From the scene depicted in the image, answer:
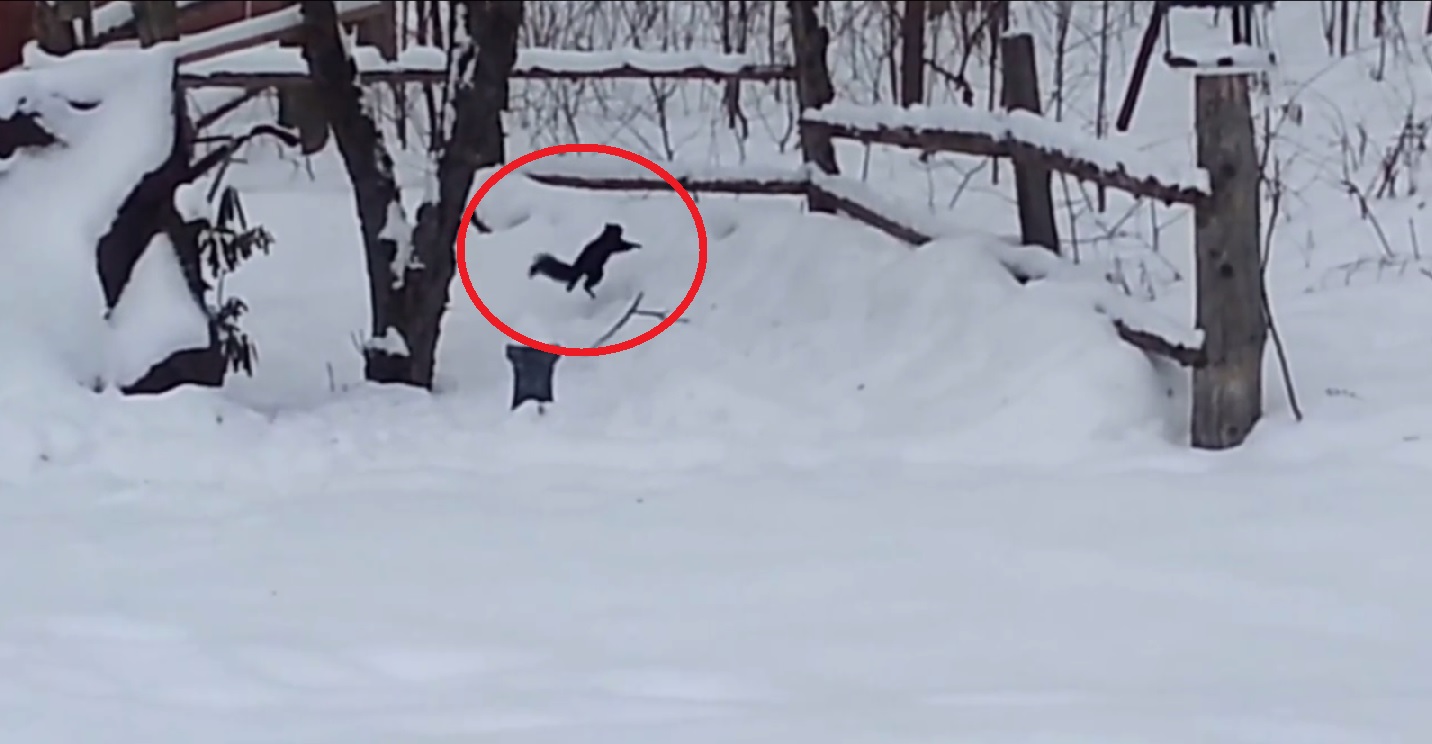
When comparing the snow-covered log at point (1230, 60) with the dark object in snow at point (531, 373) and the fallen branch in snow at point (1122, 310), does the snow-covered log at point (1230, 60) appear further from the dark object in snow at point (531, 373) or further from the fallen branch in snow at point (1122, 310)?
the dark object in snow at point (531, 373)

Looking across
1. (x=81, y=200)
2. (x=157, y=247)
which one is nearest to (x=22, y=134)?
(x=81, y=200)

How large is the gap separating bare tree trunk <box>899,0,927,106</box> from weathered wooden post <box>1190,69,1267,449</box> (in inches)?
175

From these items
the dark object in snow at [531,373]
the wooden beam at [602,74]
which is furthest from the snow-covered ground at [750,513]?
the wooden beam at [602,74]

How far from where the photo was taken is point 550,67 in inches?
293

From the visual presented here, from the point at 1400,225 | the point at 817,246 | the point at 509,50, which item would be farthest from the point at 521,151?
the point at 1400,225

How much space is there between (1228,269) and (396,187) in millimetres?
2618

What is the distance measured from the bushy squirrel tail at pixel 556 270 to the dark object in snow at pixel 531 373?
1329 mm

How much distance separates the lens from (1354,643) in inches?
137

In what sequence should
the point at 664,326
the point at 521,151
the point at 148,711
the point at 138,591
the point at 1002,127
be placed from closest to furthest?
the point at 148,711, the point at 138,591, the point at 1002,127, the point at 664,326, the point at 521,151

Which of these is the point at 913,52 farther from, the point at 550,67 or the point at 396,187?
the point at 396,187

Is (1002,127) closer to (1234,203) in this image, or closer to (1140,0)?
(1234,203)

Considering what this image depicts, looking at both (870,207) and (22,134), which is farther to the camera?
(870,207)

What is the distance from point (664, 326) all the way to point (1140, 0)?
622 cm

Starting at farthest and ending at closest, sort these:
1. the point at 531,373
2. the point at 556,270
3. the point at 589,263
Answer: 1. the point at 556,270
2. the point at 589,263
3. the point at 531,373
